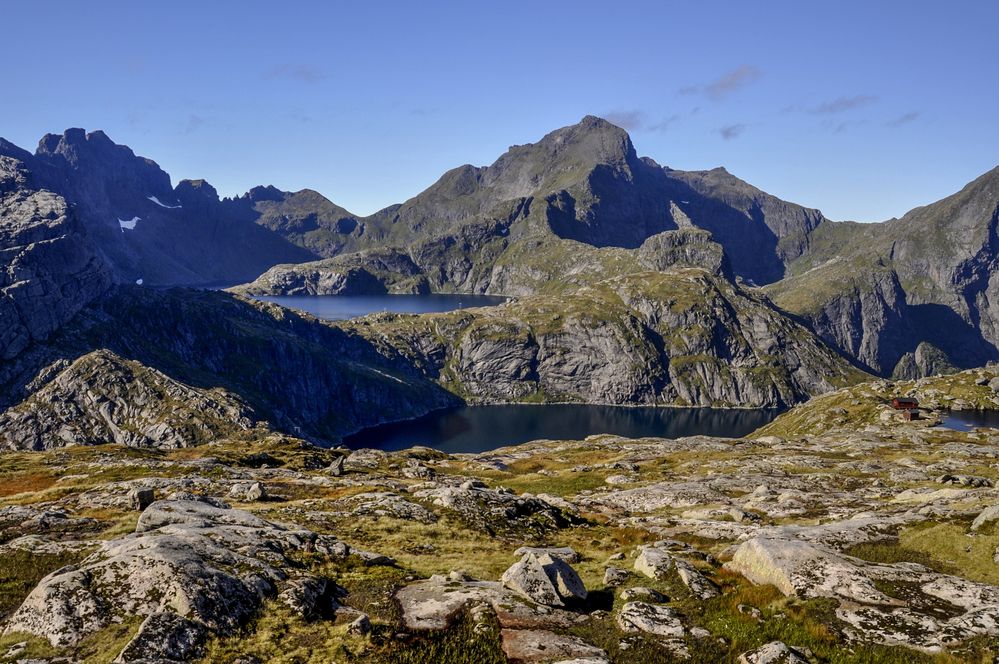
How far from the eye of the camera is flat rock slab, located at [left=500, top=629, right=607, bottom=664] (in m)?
21.6

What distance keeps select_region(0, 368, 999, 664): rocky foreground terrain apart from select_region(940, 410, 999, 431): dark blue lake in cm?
14422

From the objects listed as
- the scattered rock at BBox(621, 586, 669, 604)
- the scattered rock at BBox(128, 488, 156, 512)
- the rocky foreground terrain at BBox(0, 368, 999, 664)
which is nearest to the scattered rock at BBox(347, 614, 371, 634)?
the rocky foreground terrain at BBox(0, 368, 999, 664)

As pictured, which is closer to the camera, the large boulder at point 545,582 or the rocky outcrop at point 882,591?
the rocky outcrop at point 882,591

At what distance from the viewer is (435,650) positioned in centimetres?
2173

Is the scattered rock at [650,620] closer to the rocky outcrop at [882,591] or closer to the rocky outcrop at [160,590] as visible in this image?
the rocky outcrop at [882,591]

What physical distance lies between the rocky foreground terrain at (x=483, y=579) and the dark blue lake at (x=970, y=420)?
144 m

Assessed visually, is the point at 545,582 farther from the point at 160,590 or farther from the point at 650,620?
the point at 160,590

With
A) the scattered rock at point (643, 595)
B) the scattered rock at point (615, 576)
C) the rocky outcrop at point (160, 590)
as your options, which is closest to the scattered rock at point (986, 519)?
the scattered rock at point (643, 595)

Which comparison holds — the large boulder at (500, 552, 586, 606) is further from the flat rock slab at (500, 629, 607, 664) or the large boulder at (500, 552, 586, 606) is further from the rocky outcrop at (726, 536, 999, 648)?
the rocky outcrop at (726, 536, 999, 648)

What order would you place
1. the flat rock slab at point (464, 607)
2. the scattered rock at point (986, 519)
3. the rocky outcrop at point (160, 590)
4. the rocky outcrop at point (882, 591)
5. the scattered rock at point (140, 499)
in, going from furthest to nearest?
1. the scattered rock at point (140, 499)
2. the scattered rock at point (986, 519)
3. the flat rock slab at point (464, 607)
4. the rocky outcrop at point (882, 591)
5. the rocky outcrop at point (160, 590)

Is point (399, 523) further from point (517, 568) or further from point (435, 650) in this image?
point (435, 650)

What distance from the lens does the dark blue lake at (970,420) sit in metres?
169

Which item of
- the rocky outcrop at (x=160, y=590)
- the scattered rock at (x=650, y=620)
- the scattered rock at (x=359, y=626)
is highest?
the rocky outcrop at (x=160, y=590)

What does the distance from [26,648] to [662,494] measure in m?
53.8
